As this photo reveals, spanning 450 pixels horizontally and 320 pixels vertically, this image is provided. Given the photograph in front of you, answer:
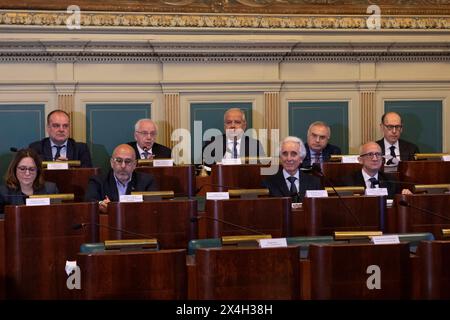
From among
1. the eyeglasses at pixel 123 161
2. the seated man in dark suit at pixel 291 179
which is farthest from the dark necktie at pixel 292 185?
the eyeglasses at pixel 123 161

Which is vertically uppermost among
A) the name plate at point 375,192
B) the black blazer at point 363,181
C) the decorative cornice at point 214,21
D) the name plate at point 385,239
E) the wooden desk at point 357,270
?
the decorative cornice at point 214,21

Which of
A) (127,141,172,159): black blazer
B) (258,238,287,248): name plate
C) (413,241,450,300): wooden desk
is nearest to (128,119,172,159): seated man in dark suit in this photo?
(127,141,172,159): black blazer

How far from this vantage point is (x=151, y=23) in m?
6.16

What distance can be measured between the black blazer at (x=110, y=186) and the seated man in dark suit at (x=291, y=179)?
0.69 metres

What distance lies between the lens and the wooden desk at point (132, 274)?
2869 millimetres

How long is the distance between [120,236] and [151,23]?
278 centimetres

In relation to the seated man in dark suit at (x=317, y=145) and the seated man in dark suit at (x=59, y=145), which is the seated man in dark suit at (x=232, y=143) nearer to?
the seated man in dark suit at (x=317, y=145)

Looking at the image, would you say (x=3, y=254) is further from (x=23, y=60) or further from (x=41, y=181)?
(x=23, y=60)

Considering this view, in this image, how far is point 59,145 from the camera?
5410mm

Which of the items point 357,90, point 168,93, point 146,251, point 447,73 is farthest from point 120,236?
point 447,73

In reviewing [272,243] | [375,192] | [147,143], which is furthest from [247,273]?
[147,143]

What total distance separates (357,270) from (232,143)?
282 cm

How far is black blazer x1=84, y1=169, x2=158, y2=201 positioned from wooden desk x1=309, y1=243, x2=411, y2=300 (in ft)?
5.77

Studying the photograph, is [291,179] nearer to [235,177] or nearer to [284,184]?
[284,184]
